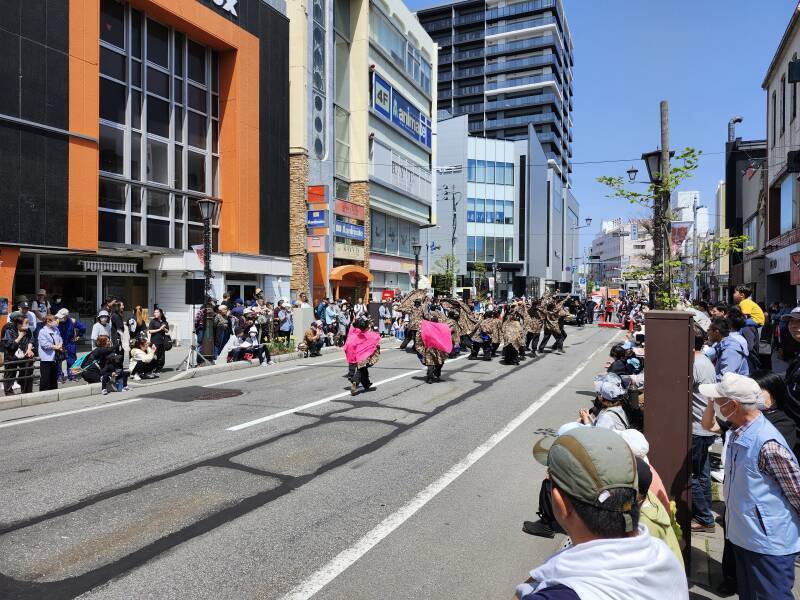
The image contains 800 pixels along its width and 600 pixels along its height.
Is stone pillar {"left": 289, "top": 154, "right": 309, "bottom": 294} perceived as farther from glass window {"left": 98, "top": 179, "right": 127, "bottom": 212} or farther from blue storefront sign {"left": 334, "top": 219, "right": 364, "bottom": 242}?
glass window {"left": 98, "top": 179, "right": 127, "bottom": 212}

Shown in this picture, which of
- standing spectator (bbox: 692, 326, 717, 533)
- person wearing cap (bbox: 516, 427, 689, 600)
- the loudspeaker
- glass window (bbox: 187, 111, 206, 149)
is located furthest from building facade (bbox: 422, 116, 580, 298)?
person wearing cap (bbox: 516, 427, 689, 600)

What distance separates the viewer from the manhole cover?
36.9 feet

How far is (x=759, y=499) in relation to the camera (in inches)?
126

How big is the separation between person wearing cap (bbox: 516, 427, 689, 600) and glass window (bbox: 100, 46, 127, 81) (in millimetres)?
22705

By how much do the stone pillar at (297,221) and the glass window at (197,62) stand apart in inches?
222

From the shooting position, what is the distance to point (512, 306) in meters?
17.9

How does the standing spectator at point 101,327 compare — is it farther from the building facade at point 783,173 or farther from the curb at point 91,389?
the building facade at point 783,173

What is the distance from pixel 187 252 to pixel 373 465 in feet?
59.7

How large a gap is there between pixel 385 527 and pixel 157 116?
71.1 ft

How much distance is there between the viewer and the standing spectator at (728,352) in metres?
6.46

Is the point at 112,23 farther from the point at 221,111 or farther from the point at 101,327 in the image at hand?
the point at 101,327

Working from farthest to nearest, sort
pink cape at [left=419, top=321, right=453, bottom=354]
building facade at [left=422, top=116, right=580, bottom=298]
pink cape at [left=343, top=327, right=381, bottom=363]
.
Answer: building facade at [left=422, top=116, right=580, bottom=298] < pink cape at [left=419, top=321, right=453, bottom=354] < pink cape at [left=343, top=327, right=381, bottom=363]

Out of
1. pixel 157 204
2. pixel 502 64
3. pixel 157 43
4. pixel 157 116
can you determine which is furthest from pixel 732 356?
pixel 502 64

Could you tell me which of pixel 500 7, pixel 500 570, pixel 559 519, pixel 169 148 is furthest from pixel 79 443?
pixel 500 7
